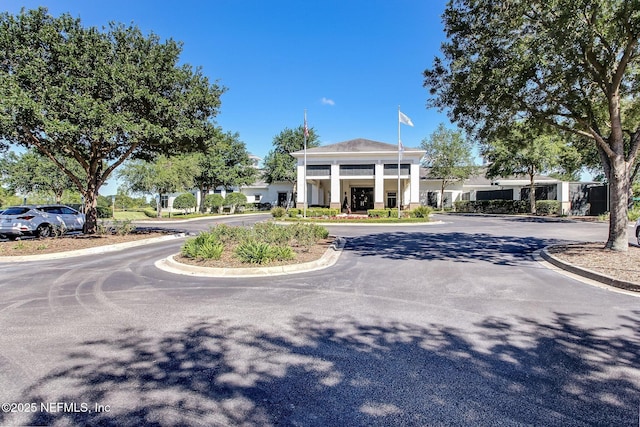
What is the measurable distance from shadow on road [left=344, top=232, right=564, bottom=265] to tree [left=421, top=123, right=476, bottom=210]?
92.5ft

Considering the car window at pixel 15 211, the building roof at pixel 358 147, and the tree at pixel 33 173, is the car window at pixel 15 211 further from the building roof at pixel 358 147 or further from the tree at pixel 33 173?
the building roof at pixel 358 147

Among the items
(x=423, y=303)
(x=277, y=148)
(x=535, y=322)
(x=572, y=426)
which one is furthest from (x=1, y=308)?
(x=277, y=148)

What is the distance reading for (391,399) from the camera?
2.81 m

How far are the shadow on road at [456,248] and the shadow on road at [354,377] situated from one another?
5.37 meters

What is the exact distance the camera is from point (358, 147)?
32.6 m

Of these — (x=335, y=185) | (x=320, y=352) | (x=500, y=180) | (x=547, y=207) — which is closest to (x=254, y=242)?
(x=320, y=352)

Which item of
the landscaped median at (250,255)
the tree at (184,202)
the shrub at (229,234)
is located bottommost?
the landscaped median at (250,255)

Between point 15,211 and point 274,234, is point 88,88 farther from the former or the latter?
point 274,234

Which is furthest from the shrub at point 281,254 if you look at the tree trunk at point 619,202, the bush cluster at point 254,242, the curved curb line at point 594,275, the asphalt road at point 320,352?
the tree trunk at point 619,202

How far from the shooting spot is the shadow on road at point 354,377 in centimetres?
261

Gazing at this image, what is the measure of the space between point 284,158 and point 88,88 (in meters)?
33.3

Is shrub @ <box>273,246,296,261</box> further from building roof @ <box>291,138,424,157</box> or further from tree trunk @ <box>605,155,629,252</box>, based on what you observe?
building roof @ <box>291,138,424,157</box>

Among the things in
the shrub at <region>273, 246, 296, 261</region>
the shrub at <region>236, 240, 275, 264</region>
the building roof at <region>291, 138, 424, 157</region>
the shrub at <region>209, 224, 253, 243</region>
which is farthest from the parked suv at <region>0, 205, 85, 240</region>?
the building roof at <region>291, 138, 424, 157</region>

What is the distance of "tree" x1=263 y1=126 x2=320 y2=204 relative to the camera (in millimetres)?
44281
